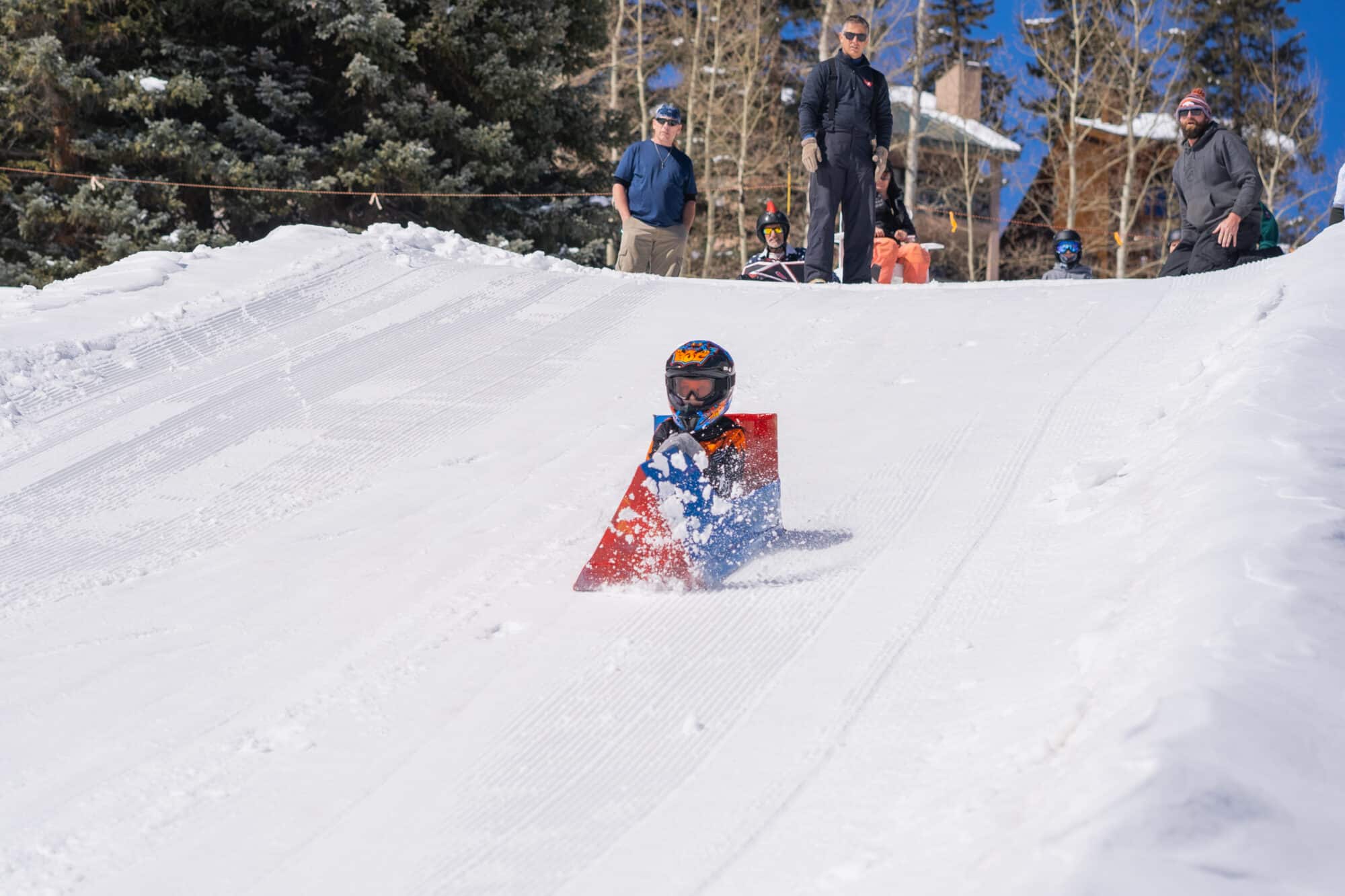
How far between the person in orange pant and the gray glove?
183 centimetres

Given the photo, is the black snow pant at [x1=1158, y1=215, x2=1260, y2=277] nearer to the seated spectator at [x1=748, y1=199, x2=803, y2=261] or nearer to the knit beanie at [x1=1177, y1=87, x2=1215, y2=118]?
the knit beanie at [x1=1177, y1=87, x2=1215, y2=118]

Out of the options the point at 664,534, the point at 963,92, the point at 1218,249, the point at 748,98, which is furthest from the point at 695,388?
the point at 963,92

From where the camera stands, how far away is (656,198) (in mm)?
9336

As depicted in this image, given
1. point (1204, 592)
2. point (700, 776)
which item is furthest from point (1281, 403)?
point (700, 776)

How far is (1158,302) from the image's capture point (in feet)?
24.8

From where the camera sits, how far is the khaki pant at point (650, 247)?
957cm

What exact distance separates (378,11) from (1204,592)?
46.1 ft

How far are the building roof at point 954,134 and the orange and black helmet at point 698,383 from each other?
30848 millimetres

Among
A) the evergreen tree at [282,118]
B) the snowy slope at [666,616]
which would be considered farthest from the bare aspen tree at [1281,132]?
the snowy slope at [666,616]

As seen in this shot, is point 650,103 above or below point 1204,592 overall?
above

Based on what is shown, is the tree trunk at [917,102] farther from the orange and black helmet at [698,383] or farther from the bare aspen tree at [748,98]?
the orange and black helmet at [698,383]

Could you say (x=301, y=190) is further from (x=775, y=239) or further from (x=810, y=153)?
(x=810, y=153)

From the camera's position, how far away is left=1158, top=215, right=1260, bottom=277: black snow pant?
27.6 feet

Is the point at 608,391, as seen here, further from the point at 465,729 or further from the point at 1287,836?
the point at 1287,836
